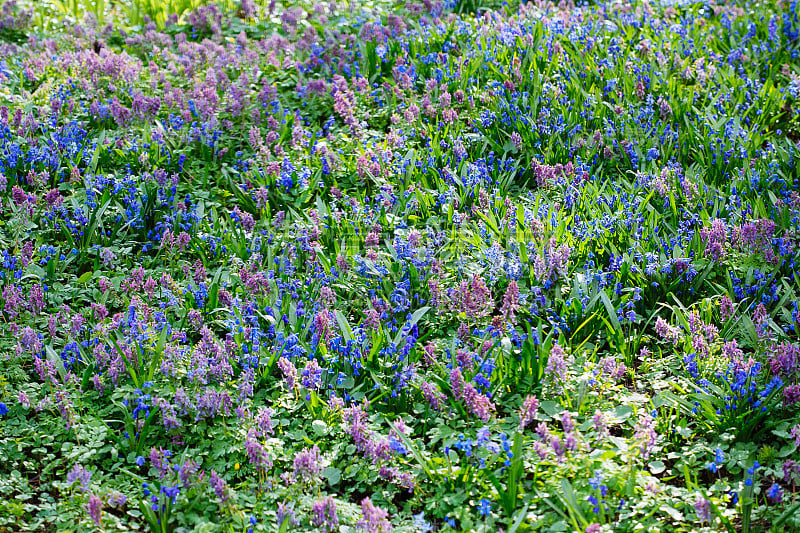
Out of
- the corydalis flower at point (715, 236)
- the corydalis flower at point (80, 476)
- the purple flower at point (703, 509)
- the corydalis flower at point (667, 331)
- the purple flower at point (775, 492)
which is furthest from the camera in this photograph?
the corydalis flower at point (715, 236)

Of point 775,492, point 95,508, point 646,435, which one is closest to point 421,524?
point 646,435

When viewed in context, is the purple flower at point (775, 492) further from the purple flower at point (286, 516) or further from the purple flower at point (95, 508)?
the purple flower at point (95, 508)

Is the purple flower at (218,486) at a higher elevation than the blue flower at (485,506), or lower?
lower

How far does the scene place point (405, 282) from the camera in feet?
15.1

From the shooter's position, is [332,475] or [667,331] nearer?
[332,475]

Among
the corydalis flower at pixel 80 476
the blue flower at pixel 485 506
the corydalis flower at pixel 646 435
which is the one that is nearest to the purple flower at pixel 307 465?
the blue flower at pixel 485 506

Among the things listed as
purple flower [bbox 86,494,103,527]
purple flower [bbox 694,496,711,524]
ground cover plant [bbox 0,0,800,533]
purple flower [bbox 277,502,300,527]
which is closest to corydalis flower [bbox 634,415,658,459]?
ground cover plant [bbox 0,0,800,533]

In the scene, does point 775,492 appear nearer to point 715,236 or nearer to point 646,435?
point 646,435

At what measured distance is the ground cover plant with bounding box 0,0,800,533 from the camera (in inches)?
140

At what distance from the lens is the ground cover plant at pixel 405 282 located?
11.7 feet

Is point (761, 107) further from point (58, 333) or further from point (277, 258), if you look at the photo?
point (58, 333)

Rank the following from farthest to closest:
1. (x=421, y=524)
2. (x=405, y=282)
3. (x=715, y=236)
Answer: (x=715, y=236), (x=405, y=282), (x=421, y=524)

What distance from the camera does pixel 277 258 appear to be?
16.0 ft

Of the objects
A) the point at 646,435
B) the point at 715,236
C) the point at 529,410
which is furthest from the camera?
the point at 715,236
